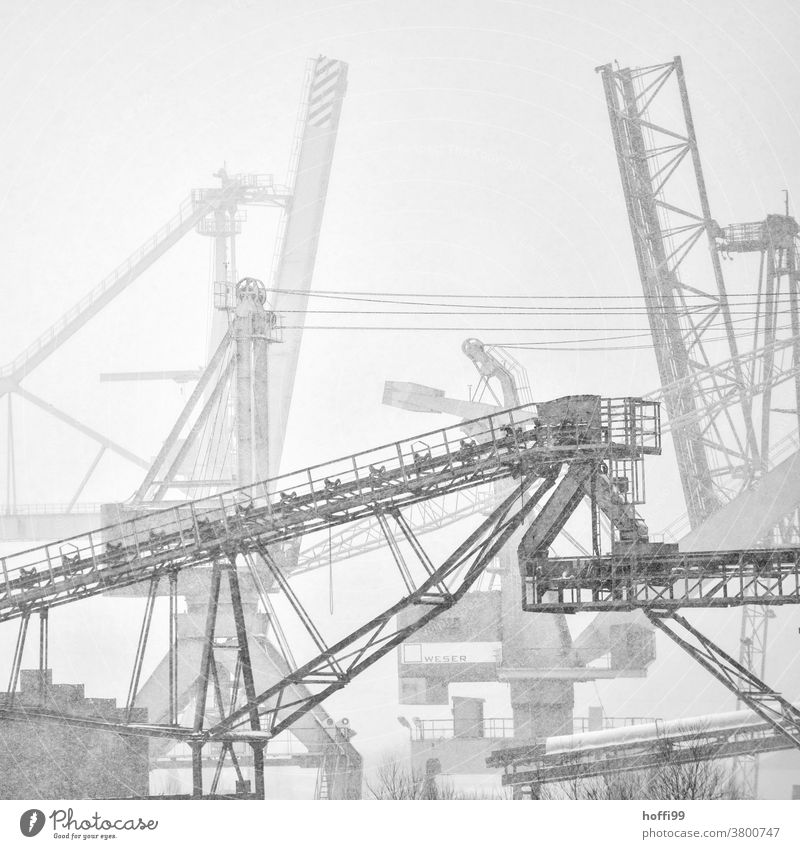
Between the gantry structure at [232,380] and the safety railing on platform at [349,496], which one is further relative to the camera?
the gantry structure at [232,380]

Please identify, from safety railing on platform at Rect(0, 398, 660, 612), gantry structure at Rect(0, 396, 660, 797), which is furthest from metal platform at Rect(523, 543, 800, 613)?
safety railing on platform at Rect(0, 398, 660, 612)

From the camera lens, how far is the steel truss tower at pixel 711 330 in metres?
15.4

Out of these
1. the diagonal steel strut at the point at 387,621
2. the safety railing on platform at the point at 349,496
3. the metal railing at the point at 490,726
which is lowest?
the metal railing at the point at 490,726

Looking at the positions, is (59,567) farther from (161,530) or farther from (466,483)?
(466,483)

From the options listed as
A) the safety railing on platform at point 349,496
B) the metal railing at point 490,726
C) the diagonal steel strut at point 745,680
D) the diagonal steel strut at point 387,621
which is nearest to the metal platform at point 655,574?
the diagonal steel strut at point 745,680

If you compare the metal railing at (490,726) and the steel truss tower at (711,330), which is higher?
the steel truss tower at (711,330)

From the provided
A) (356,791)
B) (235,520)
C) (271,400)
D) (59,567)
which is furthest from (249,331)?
(356,791)

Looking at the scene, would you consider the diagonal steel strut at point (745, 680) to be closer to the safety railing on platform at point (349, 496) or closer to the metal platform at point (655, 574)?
the metal platform at point (655, 574)

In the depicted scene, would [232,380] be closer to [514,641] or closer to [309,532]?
[309,532]

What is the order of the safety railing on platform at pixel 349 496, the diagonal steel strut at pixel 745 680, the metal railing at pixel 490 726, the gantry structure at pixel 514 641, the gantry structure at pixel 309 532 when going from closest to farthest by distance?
the diagonal steel strut at pixel 745 680 → the gantry structure at pixel 309 532 → the safety railing on platform at pixel 349 496 → the gantry structure at pixel 514 641 → the metal railing at pixel 490 726

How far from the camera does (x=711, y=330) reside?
1587 cm

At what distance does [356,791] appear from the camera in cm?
1511

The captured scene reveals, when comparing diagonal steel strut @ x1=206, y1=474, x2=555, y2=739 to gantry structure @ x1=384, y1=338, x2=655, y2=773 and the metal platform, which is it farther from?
gantry structure @ x1=384, y1=338, x2=655, y2=773
